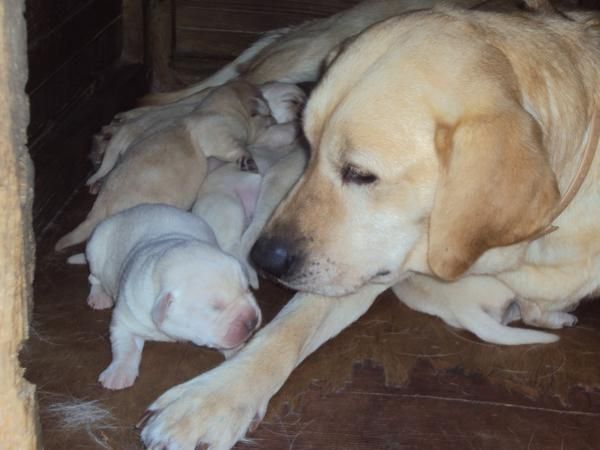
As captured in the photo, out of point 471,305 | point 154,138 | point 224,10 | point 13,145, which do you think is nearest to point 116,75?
point 224,10

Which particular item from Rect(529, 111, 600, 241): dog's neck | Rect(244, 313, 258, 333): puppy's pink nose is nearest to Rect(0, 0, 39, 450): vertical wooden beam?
Rect(244, 313, 258, 333): puppy's pink nose

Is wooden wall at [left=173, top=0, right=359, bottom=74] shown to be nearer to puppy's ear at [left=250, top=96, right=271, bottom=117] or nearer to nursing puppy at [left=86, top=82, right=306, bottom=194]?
nursing puppy at [left=86, top=82, right=306, bottom=194]

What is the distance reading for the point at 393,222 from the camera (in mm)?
1896

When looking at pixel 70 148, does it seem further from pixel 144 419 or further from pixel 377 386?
pixel 377 386

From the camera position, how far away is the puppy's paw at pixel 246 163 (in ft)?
8.88

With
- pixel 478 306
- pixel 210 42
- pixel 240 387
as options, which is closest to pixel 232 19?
pixel 210 42

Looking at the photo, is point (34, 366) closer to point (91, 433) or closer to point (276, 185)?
point (91, 433)

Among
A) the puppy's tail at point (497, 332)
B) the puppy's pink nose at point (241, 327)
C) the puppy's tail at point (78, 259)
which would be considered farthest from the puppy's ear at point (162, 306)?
the puppy's tail at point (497, 332)

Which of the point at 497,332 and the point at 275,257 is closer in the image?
the point at 275,257

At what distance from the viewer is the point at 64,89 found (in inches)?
117

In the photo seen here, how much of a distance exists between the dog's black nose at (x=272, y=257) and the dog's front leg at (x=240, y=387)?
220 millimetres

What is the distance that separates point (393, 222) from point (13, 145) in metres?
0.92

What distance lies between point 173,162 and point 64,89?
71 centimetres

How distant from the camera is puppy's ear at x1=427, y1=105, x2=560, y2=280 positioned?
1.74 metres
